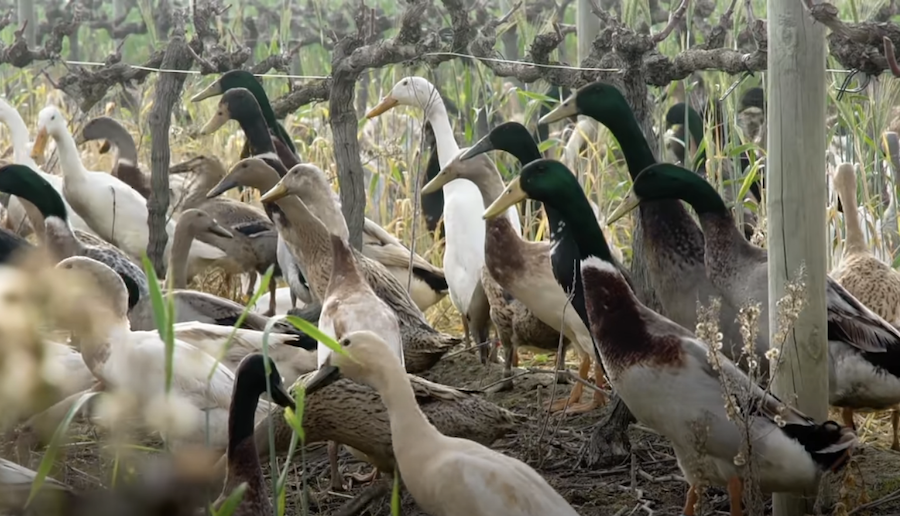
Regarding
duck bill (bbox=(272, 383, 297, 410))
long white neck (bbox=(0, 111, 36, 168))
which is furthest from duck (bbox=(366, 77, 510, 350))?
long white neck (bbox=(0, 111, 36, 168))

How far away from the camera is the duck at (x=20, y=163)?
7246mm

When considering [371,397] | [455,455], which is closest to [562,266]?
[371,397]

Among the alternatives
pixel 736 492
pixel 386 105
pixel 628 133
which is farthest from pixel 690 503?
pixel 386 105

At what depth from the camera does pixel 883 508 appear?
12.1ft

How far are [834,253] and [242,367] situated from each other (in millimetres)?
3335

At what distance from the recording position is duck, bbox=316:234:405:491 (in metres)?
4.23

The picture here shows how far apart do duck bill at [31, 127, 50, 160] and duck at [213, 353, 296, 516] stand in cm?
529

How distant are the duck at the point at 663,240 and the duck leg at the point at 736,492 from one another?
40.0 inches

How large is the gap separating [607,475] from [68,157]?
4130mm

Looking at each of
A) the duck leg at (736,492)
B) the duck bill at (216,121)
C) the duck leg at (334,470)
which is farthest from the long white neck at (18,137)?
the duck leg at (736,492)

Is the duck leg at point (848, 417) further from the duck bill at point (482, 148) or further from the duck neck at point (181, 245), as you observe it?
the duck neck at point (181, 245)

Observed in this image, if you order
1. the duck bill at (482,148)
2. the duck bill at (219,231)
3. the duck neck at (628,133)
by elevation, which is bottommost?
the duck bill at (219,231)

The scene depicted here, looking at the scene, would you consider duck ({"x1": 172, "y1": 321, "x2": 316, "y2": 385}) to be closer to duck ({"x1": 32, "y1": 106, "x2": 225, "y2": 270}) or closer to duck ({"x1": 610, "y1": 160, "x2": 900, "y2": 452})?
duck ({"x1": 610, "y1": 160, "x2": 900, "y2": 452})

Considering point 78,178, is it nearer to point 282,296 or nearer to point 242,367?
point 282,296
